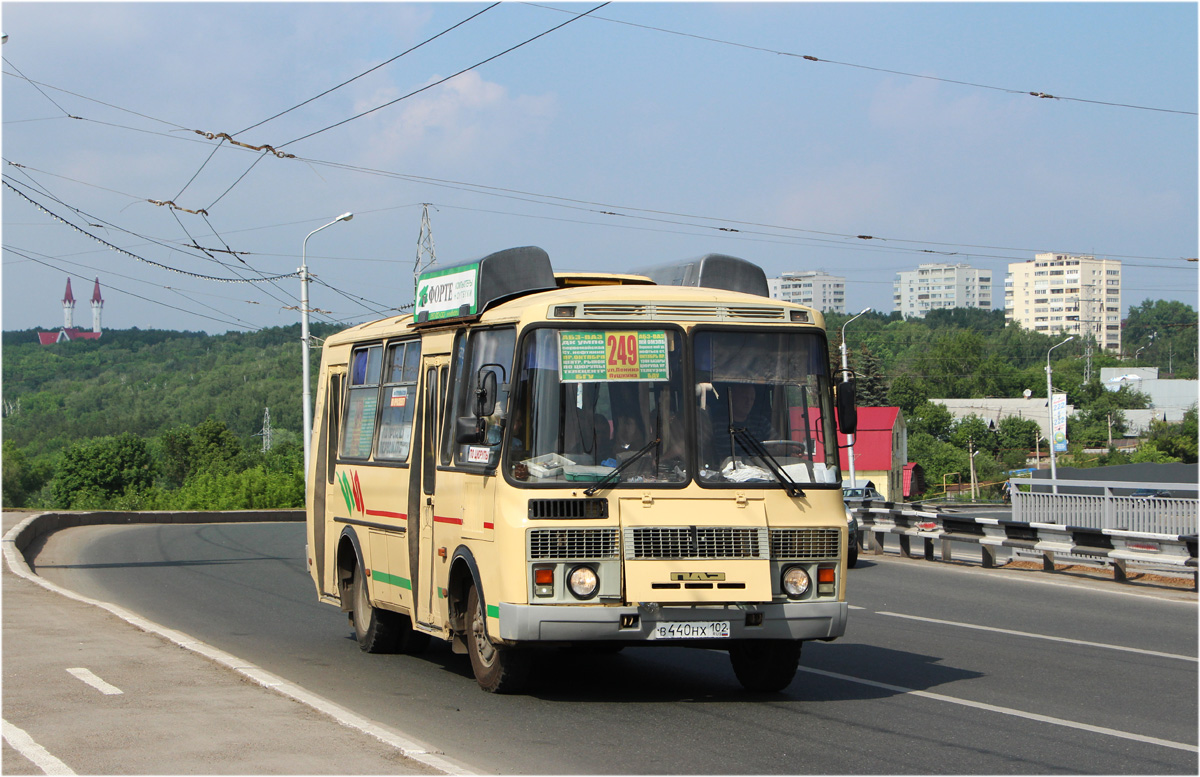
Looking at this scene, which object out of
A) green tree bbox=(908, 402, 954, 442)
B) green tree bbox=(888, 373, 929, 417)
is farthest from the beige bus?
green tree bbox=(888, 373, 929, 417)

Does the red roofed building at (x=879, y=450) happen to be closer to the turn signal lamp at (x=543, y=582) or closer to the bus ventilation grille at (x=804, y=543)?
the bus ventilation grille at (x=804, y=543)

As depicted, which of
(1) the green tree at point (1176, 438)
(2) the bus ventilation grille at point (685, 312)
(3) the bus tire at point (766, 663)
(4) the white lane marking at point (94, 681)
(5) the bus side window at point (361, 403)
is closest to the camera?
(4) the white lane marking at point (94, 681)

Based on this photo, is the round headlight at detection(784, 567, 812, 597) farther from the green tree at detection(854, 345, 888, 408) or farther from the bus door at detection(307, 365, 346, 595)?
the green tree at detection(854, 345, 888, 408)

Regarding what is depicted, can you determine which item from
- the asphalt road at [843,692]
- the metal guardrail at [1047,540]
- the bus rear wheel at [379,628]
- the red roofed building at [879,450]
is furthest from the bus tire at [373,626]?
the red roofed building at [879,450]

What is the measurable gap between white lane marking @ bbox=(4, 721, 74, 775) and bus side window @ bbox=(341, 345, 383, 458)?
5090 millimetres

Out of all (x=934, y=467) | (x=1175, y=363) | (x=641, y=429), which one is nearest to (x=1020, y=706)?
(x=641, y=429)

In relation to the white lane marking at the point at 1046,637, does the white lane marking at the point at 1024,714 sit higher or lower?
higher

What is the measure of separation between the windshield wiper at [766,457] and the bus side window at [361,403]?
4.34 meters

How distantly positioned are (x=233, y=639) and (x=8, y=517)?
73.8 feet

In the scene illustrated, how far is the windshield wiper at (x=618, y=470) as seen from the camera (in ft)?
27.8

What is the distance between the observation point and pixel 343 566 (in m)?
12.7

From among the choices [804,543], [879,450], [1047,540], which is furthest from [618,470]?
[879,450]

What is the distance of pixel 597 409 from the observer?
870 cm

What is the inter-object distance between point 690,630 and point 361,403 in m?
5.20
